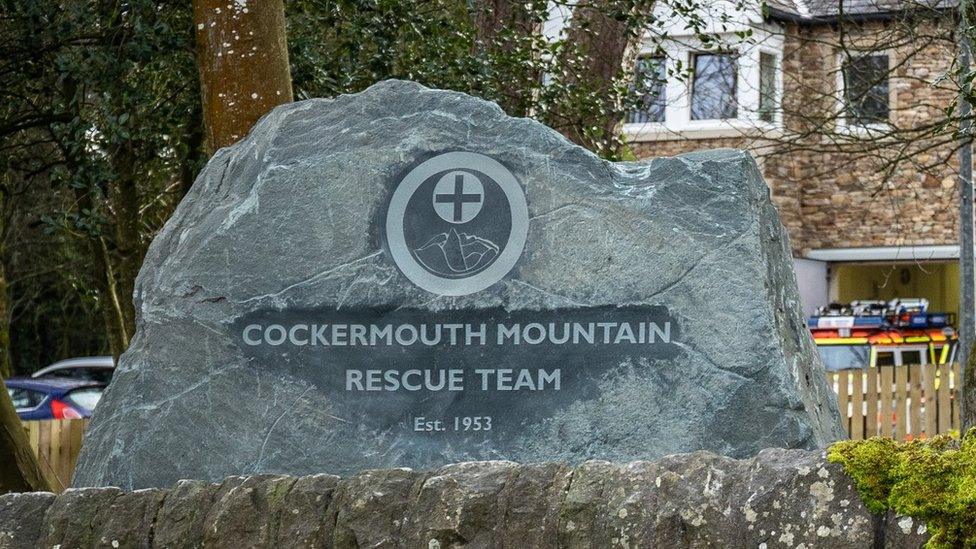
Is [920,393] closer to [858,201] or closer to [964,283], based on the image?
[964,283]

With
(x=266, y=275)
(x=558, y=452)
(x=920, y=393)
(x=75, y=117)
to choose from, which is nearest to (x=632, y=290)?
(x=558, y=452)

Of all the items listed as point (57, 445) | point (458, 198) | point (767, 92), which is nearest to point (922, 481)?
point (458, 198)

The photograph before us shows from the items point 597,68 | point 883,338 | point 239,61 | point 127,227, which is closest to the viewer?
point 239,61

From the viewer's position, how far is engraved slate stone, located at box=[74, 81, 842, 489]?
20.0ft

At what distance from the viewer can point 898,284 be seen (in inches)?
1130

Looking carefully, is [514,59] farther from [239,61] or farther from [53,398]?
[53,398]

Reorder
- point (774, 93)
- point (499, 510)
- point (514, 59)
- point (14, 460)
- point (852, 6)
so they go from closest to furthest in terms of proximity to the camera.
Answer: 1. point (499, 510)
2. point (14, 460)
3. point (514, 59)
4. point (774, 93)
5. point (852, 6)

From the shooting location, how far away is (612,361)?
6.13 metres

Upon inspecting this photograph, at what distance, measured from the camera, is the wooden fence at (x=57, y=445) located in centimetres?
1276

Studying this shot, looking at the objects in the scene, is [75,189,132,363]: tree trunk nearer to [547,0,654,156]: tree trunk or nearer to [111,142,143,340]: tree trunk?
[111,142,143,340]: tree trunk

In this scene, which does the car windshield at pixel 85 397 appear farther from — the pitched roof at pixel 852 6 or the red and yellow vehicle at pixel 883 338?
the red and yellow vehicle at pixel 883 338

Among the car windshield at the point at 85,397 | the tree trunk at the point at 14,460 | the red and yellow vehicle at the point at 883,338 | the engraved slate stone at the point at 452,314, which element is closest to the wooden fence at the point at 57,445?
the tree trunk at the point at 14,460

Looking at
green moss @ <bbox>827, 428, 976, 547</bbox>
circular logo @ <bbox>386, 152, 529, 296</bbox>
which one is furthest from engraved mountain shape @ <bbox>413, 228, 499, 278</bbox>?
green moss @ <bbox>827, 428, 976, 547</bbox>

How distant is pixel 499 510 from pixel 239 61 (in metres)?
4.78
